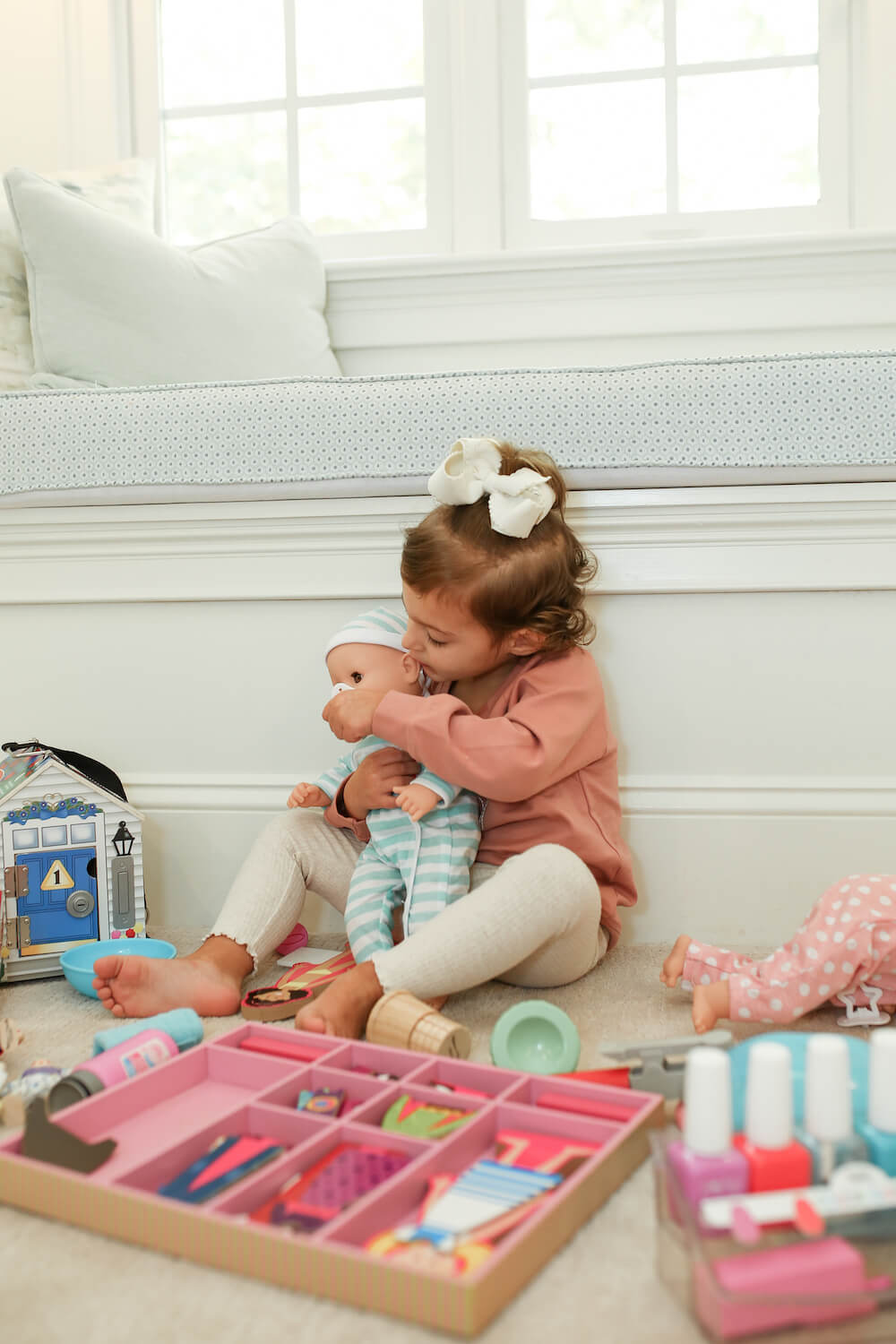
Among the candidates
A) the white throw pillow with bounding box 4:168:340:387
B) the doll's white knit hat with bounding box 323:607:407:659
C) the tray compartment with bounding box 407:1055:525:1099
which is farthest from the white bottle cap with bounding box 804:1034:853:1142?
the white throw pillow with bounding box 4:168:340:387

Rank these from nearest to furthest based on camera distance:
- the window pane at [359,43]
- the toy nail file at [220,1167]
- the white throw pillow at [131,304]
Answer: the toy nail file at [220,1167] → the white throw pillow at [131,304] → the window pane at [359,43]

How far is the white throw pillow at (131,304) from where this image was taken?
159cm

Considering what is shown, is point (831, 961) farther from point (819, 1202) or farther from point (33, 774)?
point (33, 774)

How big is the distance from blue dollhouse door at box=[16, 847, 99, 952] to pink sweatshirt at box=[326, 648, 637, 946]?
0.27 metres

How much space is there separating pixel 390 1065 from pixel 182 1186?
194 mm

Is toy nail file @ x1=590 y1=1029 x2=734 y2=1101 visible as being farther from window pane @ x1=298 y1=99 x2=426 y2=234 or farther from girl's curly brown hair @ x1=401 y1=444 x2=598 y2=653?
window pane @ x1=298 y1=99 x2=426 y2=234

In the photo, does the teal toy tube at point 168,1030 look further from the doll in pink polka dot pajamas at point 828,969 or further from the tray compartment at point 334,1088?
the doll in pink polka dot pajamas at point 828,969

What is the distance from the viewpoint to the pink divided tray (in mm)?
605

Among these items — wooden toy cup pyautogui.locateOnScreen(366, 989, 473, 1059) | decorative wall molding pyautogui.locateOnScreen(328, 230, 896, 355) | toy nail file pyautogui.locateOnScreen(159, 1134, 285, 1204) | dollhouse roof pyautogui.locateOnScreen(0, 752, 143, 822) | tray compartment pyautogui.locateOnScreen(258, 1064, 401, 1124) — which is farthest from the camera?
decorative wall molding pyautogui.locateOnScreen(328, 230, 896, 355)

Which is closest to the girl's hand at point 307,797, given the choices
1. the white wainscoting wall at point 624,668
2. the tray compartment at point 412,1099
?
the white wainscoting wall at point 624,668

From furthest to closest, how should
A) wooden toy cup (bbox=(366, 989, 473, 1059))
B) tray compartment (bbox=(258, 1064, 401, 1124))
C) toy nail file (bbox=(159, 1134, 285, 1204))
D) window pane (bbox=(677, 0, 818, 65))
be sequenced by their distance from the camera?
window pane (bbox=(677, 0, 818, 65))
wooden toy cup (bbox=(366, 989, 473, 1059))
tray compartment (bbox=(258, 1064, 401, 1124))
toy nail file (bbox=(159, 1134, 285, 1204))

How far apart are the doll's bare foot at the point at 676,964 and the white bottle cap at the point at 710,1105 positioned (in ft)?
1.43

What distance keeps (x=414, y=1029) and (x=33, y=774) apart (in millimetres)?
544

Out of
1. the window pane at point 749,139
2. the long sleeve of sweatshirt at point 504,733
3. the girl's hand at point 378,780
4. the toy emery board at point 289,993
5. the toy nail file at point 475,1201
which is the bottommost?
the toy emery board at point 289,993
